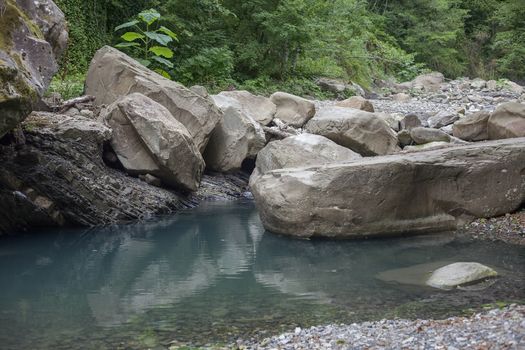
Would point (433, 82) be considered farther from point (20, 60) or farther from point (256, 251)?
point (20, 60)

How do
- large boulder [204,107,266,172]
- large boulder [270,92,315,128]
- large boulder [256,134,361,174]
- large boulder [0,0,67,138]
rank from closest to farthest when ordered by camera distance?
large boulder [0,0,67,138], large boulder [256,134,361,174], large boulder [204,107,266,172], large boulder [270,92,315,128]

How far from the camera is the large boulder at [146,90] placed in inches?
547

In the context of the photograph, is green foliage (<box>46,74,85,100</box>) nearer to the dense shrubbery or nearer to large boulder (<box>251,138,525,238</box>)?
the dense shrubbery

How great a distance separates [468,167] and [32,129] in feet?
25.1

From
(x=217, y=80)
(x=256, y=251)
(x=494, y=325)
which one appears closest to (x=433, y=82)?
(x=217, y=80)

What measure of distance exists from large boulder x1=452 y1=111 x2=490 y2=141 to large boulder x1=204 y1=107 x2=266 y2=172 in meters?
5.20

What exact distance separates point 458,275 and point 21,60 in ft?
21.5

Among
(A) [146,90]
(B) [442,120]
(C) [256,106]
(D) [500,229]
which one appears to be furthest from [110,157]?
(B) [442,120]

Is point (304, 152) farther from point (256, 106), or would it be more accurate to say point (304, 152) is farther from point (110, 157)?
point (256, 106)

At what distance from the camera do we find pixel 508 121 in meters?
14.7

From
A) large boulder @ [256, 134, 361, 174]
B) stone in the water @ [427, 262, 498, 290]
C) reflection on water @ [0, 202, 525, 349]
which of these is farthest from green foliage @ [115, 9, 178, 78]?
stone in the water @ [427, 262, 498, 290]

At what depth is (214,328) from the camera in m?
6.50

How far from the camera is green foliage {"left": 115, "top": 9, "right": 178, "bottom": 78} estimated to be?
18.1 m

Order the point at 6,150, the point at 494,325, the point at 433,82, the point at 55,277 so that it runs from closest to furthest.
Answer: the point at 494,325, the point at 55,277, the point at 6,150, the point at 433,82
